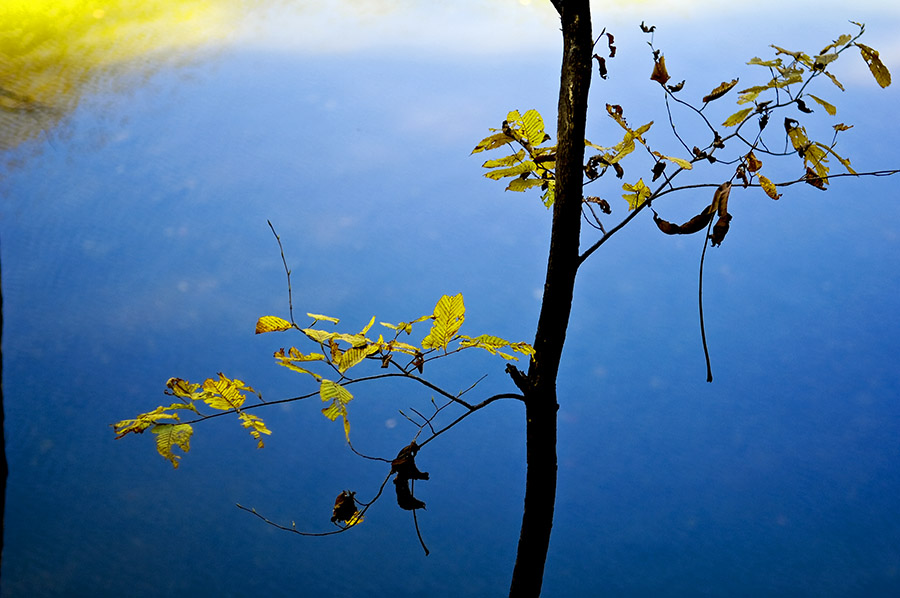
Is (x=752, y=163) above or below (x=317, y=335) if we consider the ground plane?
above

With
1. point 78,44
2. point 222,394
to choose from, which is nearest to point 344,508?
point 222,394

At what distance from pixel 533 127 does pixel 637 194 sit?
12 cm

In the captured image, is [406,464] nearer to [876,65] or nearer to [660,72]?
[660,72]

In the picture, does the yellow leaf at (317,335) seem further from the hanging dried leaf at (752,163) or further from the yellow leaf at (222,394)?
the hanging dried leaf at (752,163)

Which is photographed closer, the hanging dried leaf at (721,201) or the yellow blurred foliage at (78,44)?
the hanging dried leaf at (721,201)

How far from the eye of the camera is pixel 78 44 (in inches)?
74.7

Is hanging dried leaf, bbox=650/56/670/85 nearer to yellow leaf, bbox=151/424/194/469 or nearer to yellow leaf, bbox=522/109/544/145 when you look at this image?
yellow leaf, bbox=522/109/544/145

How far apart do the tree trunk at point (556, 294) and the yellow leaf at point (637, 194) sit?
0.07 meters

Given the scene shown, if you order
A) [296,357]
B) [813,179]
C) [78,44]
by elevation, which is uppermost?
[78,44]

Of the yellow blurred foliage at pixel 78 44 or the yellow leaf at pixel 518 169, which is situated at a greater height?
the yellow blurred foliage at pixel 78 44

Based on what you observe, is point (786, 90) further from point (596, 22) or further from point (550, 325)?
point (596, 22)

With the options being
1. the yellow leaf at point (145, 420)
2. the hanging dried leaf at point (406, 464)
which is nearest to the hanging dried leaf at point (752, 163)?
the hanging dried leaf at point (406, 464)

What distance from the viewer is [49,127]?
1.89 m

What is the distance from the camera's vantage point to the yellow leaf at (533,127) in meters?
0.66
